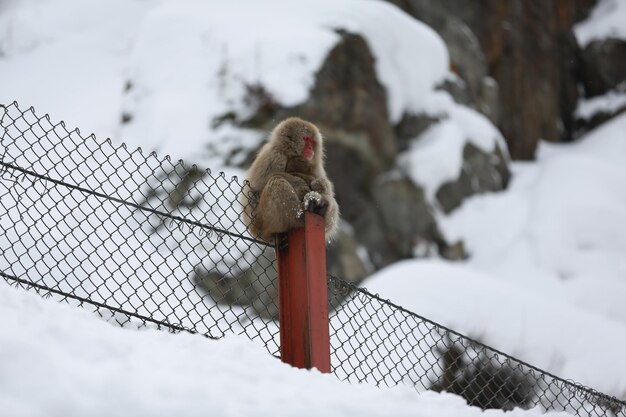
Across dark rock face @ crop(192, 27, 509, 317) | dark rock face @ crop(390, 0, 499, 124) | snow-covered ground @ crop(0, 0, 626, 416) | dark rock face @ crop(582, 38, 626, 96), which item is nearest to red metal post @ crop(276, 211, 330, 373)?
snow-covered ground @ crop(0, 0, 626, 416)

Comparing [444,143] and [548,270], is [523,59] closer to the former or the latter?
[444,143]

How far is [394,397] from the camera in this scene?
264 cm

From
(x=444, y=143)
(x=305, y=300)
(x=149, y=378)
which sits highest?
(x=149, y=378)

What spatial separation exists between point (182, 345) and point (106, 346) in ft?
0.97

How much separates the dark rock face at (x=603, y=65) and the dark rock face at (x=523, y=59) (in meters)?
0.25

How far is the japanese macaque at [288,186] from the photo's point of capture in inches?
142

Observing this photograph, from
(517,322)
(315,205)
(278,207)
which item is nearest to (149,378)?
(315,205)

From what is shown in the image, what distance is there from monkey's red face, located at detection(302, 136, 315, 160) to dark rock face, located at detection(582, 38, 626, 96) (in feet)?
40.5

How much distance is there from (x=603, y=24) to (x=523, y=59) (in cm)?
221

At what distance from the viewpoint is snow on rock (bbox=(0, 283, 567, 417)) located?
2148mm

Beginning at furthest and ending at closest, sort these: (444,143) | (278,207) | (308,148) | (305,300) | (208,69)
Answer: (444,143) < (208,69) < (308,148) < (278,207) < (305,300)

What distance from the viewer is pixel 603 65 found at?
15.9 m

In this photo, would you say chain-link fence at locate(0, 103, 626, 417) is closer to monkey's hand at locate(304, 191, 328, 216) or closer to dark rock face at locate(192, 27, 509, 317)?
monkey's hand at locate(304, 191, 328, 216)

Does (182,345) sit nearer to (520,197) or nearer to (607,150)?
(520,197)
